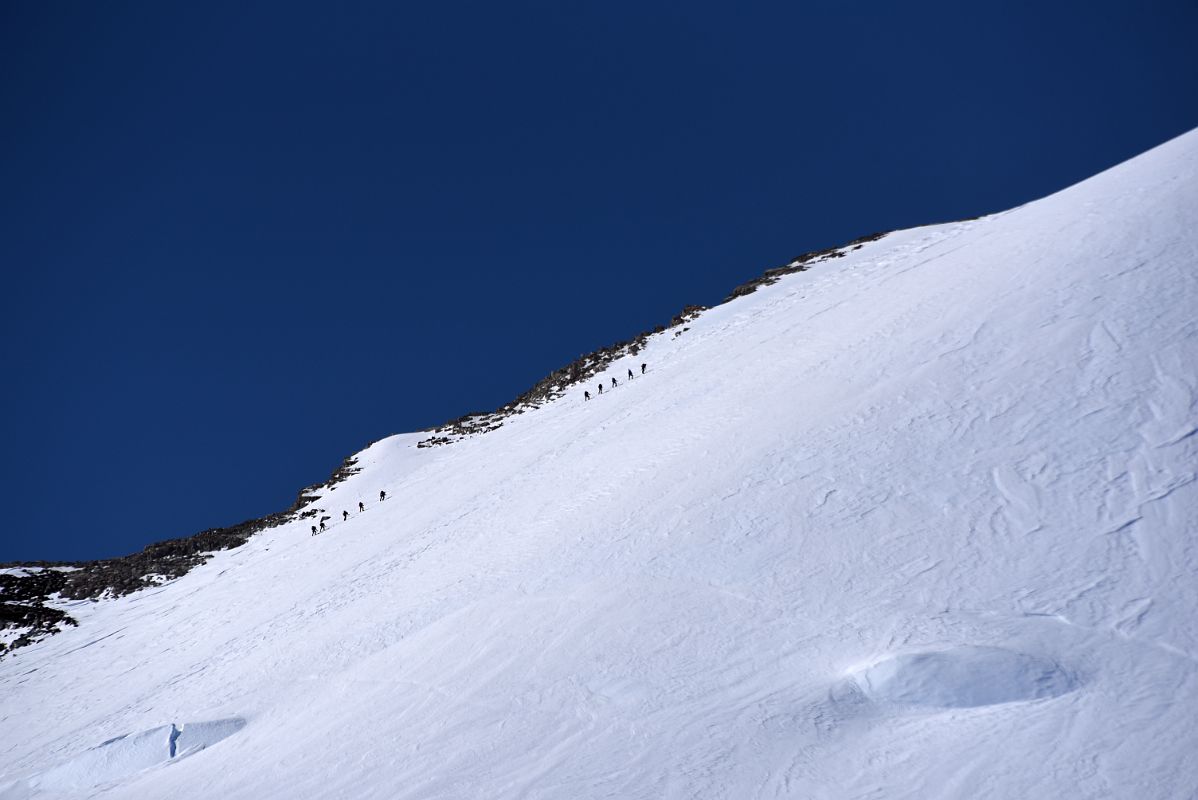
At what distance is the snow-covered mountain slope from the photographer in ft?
23.0

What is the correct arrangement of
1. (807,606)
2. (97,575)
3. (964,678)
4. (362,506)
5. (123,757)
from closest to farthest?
(964,678) → (807,606) → (123,757) → (362,506) → (97,575)

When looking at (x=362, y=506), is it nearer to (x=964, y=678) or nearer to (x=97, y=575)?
(x=97, y=575)

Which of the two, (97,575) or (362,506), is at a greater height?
(97,575)

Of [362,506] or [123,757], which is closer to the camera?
[123,757]

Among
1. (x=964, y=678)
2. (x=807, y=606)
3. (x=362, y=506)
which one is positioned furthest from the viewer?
(x=362, y=506)

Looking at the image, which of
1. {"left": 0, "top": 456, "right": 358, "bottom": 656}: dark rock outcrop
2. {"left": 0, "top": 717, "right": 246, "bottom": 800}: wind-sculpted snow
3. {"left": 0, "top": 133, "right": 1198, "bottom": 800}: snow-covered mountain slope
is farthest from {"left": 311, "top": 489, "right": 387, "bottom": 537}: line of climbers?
{"left": 0, "top": 717, "right": 246, "bottom": 800}: wind-sculpted snow

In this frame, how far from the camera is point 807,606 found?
9414mm

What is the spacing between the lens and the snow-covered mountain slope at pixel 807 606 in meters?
7.00

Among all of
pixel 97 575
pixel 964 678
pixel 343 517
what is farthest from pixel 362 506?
→ pixel 964 678

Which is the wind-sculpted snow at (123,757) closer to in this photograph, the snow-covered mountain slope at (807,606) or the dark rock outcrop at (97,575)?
the snow-covered mountain slope at (807,606)

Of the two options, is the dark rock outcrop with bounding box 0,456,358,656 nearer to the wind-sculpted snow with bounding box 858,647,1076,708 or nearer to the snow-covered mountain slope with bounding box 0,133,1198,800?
the snow-covered mountain slope with bounding box 0,133,1198,800

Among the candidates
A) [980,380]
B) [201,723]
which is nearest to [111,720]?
[201,723]

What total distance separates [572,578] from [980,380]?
842 centimetres

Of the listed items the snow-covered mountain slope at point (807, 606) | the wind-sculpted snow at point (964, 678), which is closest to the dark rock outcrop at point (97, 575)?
the snow-covered mountain slope at point (807, 606)
